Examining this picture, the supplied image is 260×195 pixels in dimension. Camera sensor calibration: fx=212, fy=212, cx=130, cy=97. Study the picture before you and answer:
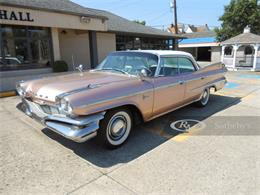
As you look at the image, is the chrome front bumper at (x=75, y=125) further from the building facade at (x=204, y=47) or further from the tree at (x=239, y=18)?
the tree at (x=239, y=18)

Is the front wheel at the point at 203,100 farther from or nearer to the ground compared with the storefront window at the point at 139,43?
nearer to the ground

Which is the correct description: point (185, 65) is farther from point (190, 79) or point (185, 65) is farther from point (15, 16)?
point (15, 16)

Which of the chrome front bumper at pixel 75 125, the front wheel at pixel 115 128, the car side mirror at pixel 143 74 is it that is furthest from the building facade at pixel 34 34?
the chrome front bumper at pixel 75 125

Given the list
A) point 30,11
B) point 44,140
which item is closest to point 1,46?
point 30,11

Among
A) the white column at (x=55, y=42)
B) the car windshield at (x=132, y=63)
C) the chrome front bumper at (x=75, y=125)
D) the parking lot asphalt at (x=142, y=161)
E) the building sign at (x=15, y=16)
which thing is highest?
the building sign at (x=15, y=16)

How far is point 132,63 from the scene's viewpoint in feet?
14.8

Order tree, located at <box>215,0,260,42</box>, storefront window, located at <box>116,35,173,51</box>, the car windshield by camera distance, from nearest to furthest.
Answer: the car windshield → storefront window, located at <box>116,35,173,51</box> → tree, located at <box>215,0,260,42</box>

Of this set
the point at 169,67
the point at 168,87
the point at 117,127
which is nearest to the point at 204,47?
the point at 169,67

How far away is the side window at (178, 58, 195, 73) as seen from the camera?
203 inches

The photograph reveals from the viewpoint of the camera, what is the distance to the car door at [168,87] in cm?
423

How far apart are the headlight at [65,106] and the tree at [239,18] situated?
2930 centimetres

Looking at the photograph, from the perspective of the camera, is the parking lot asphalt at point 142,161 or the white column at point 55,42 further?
the white column at point 55,42

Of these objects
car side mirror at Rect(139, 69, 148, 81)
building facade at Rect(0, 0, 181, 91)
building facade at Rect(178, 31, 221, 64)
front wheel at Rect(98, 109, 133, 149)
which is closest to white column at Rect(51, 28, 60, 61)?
building facade at Rect(0, 0, 181, 91)

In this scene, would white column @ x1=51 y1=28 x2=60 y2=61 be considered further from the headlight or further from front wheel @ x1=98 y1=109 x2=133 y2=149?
the headlight
